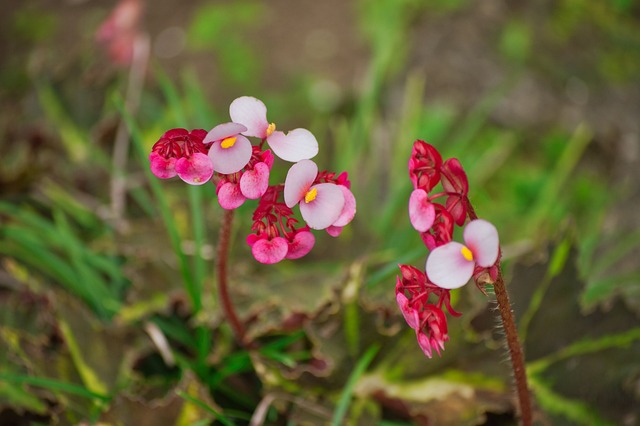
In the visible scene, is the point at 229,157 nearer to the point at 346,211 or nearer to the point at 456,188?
the point at 346,211

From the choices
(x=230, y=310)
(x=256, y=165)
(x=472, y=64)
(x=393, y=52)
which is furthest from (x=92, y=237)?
(x=472, y=64)

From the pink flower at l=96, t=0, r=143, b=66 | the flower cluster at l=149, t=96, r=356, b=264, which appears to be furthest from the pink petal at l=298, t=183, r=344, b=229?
the pink flower at l=96, t=0, r=143, b=66

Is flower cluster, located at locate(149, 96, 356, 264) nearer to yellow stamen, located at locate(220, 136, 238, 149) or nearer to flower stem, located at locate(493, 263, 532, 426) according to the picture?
yellow stamen, located at locate(220, 136, 238, 149)

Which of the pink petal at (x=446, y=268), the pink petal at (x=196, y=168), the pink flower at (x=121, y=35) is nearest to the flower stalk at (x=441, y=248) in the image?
the pink petal at (x=446, y=268)

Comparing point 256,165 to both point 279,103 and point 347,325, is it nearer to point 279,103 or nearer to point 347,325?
point 347,325

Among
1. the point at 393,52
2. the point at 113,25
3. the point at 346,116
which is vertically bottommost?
the point at 113,25

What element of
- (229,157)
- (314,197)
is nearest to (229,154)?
(229,157)
